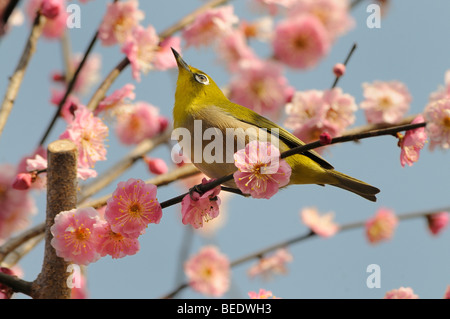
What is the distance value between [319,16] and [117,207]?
3223 millimetres


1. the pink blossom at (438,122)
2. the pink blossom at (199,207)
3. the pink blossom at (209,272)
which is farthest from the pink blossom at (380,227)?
→ the pink blossom at (199,207)

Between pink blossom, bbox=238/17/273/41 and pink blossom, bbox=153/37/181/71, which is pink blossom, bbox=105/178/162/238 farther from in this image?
pink blossom, bbox=238/17/273/41

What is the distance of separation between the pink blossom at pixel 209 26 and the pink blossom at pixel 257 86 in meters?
0.48

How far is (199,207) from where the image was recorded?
211cm

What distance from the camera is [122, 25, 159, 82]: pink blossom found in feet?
10.8

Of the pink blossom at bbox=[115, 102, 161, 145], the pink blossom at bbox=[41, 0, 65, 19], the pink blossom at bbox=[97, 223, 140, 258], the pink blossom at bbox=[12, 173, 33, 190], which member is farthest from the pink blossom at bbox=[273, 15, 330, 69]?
the pink blossom at bbox=[97, 223, 140, 258]

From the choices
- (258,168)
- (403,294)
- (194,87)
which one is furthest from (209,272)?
(258,168)

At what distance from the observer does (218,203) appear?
212 centimetres

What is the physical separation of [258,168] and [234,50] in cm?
298

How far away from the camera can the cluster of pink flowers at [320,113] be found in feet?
11.0

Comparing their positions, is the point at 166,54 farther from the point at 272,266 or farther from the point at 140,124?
the point at 272,266

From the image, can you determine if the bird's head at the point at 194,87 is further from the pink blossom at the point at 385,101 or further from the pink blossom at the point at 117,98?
the pink blossom at the point at 385,101

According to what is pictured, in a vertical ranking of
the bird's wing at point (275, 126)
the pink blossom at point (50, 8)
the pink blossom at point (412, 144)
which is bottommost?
the pink blossom at point (412, 144)

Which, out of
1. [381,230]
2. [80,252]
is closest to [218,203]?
[80,252]
